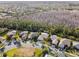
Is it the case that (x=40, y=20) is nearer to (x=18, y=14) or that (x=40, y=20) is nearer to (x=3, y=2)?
→ (x=18, y=14)

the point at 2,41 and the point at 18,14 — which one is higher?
the point at 18,14

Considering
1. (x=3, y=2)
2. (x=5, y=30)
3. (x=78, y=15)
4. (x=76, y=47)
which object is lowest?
(x=76, y=47)

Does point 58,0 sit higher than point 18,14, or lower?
higher

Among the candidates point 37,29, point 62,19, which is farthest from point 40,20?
point 62,19

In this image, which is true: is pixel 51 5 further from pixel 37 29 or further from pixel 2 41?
pixel 2 41

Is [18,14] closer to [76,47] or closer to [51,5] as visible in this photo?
[51,5]

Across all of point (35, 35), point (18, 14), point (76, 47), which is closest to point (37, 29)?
point (35, 35)

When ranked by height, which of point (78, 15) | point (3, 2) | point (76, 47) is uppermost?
point (3, 2)

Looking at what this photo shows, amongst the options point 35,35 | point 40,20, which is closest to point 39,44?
point 35,35
